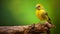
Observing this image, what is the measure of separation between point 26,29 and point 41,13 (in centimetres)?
22

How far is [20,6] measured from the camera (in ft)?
4.75

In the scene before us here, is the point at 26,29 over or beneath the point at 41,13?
beneath

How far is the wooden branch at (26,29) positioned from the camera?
4.48 ft

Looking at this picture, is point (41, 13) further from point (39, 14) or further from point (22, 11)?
point (22, 11)

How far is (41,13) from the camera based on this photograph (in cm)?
134

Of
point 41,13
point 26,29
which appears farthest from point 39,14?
point 26,29

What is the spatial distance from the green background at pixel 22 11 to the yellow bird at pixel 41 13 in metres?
0.07

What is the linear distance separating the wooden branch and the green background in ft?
0.18

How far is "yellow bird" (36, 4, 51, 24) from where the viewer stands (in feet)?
4.40

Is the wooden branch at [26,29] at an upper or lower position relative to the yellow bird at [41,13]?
lower

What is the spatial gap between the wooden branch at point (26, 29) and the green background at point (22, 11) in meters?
0.06

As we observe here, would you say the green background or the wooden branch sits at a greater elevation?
the green background

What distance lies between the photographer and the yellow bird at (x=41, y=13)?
134cm

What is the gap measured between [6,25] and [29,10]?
28 cm
